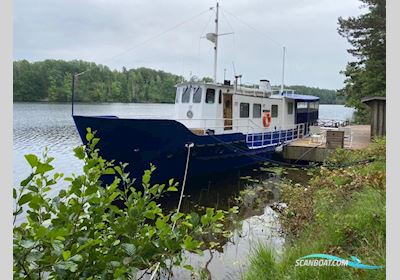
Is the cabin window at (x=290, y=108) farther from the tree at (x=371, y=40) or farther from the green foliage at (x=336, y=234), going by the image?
the green foliage at (x=336, y=234)

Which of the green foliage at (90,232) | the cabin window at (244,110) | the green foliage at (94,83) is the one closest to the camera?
the green foliage at (90,232)

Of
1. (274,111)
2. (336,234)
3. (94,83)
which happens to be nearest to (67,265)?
(336,234)

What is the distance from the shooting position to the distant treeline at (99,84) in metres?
18.0

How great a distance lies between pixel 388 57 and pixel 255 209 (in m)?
6.27

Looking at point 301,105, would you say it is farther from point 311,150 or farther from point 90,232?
point 90,232

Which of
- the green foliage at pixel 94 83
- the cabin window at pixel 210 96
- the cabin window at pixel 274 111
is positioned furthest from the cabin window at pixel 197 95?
the cabin window at pixel 274 111

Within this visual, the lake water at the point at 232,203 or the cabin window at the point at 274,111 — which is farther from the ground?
the cabin window at the point at 274,111

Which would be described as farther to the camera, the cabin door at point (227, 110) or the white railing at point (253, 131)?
the cabin door at point (227, 110)

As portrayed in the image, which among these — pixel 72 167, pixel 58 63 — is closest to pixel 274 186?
pixel 72 167

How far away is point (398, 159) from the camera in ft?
4.68

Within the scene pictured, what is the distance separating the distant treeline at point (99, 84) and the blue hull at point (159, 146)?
9.45ft

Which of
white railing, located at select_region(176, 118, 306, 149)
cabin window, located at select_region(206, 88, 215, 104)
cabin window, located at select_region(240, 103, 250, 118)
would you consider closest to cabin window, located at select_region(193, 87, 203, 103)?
cabin window, located at select_region(206, 88, 215, 104)

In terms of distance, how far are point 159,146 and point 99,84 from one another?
1603 cm

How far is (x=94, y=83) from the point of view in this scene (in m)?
21.7
